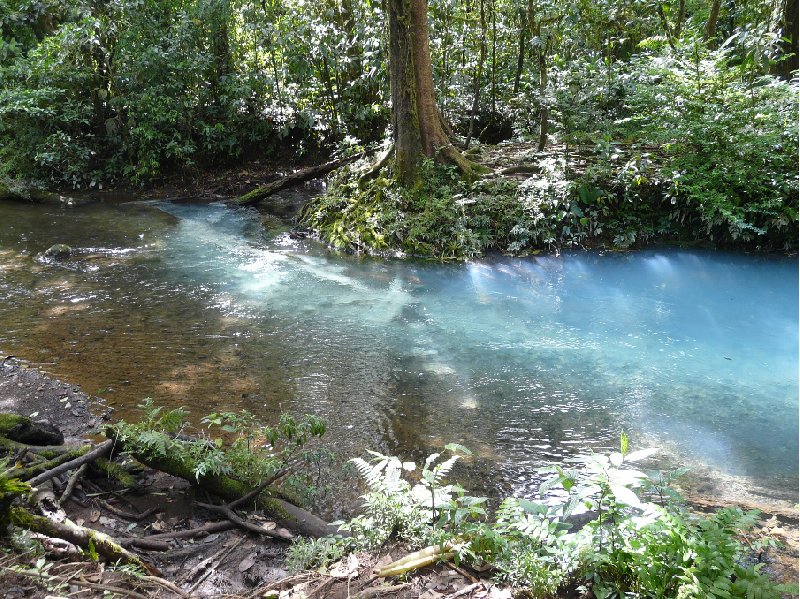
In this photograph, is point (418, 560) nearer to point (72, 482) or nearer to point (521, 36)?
point (72, 482)

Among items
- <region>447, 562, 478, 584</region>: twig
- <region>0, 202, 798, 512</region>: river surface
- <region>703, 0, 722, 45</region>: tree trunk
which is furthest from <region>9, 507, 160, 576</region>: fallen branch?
<region>703, 0, 722, 45</region>: tree trunk

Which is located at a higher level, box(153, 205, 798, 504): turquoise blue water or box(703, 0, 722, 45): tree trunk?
box(703, 0, 722, 45): tree trunk

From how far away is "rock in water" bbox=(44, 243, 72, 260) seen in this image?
910 cm

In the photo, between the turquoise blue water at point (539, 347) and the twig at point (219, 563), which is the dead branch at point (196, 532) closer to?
the twig at point (219, 563)

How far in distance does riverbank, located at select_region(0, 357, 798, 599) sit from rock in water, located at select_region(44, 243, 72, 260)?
6.76 meters

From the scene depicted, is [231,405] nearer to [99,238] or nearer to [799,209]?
[99,238]

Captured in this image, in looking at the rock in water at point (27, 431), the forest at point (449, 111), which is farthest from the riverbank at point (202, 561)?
the forest at point (449, 111)

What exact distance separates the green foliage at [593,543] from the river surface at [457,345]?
3.67 feet

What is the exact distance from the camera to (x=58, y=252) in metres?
9.15

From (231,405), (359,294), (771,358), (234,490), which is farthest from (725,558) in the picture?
(359,294)

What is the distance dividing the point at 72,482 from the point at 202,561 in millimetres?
919

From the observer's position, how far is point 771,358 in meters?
5.88

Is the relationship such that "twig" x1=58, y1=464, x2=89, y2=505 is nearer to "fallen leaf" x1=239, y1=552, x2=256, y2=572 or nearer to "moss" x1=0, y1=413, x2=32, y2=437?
"moss" x1=0, y1=413, x2=32, y2=437

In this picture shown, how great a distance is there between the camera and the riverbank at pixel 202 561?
2494mm
